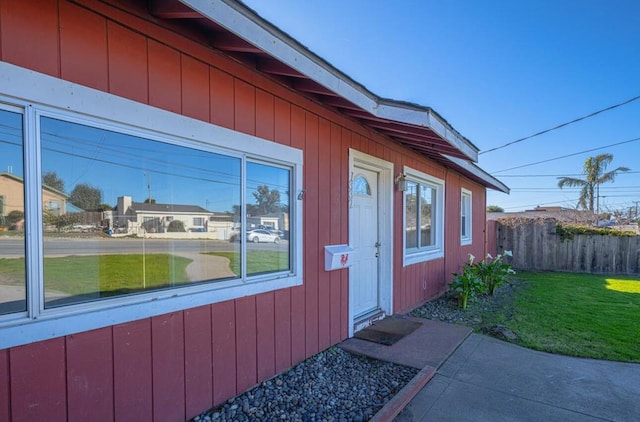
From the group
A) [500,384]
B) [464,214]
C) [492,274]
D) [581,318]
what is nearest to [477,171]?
[464,214]

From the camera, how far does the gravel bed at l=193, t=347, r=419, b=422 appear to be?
2455 millimetres

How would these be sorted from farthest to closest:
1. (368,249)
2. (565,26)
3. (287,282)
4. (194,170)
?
1. (565,26)
2. (368,249)
3. (287,282)
4. (194,170)

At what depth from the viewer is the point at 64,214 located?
178 centimetres

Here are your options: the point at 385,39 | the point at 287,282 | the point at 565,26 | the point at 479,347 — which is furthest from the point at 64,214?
the point at 565,26

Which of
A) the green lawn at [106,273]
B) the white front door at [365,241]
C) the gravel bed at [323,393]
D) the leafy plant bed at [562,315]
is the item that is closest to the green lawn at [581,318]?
the leafy plant bed at [562,315]

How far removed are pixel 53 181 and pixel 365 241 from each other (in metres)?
3.59

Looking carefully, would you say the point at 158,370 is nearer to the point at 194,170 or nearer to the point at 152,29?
the point at 194,170

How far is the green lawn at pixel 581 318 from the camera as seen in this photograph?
3893 mm

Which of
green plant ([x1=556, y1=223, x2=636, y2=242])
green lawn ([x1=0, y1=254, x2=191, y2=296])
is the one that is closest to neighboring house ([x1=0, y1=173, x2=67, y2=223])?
green lawn ([x1=0, y1=254, x2=191, y2=296])

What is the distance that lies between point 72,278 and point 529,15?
944cm

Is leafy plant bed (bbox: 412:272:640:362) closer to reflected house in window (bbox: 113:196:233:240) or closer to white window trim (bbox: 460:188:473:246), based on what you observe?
white window trim (bbox: 460:188:473:246)

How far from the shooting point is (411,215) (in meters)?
5.74

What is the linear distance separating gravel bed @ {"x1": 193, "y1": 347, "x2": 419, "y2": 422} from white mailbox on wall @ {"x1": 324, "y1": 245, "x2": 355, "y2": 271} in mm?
963

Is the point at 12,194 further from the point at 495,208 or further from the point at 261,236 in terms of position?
the point at 495,208
